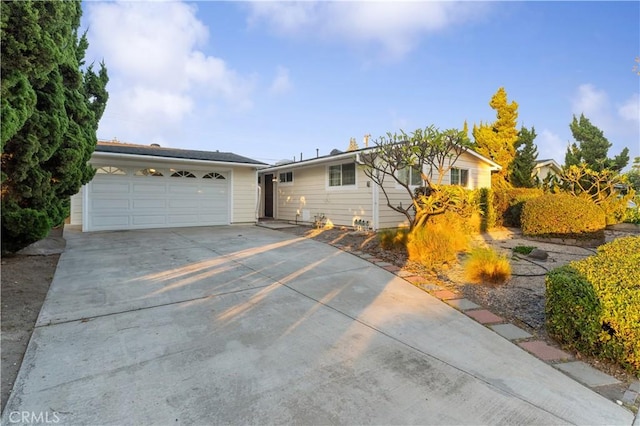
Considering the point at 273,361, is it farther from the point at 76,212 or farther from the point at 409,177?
the point at 76,212

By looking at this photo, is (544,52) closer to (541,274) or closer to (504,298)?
(541,274)

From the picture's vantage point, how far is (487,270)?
4961mm

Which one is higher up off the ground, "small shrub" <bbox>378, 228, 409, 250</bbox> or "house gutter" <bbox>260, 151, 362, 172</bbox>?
"house gutter" <bbox>260, 151, 362, 172</bbox>

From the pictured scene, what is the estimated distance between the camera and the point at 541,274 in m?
5.38

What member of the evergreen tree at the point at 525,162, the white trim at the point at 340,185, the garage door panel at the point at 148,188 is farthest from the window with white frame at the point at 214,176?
the evergreen tree at the point at 525,162

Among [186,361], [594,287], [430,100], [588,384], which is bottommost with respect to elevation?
[588,384]

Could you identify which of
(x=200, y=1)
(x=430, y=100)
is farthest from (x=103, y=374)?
(x=430, y=100)

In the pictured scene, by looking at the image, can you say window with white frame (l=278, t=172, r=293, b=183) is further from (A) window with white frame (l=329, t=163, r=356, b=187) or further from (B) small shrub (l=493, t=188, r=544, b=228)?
(B) small shrub (l=493, t=188, r=544, b=228)

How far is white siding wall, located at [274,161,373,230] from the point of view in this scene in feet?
A: 34.4

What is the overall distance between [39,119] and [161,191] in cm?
673

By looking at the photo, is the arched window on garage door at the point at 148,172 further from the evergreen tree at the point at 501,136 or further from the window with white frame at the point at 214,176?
the evergreen tree at the point at 501,136

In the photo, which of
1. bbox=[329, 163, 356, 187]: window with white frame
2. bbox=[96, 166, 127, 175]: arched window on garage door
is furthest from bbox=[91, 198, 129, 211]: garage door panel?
bbox=[329, 163, 356, 187]: window with white frame

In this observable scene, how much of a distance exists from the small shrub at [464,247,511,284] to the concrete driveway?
1.11 meters

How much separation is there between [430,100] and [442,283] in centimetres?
1032
